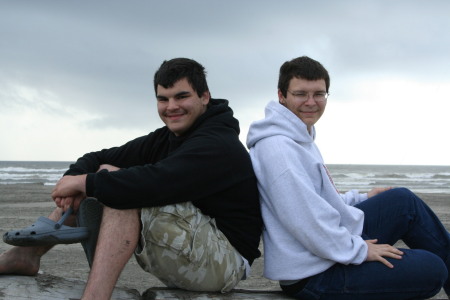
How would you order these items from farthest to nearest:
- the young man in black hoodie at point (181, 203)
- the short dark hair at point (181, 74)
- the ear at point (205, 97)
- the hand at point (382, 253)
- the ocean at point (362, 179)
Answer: the ocean at point (362, 179) → the ear at point (205, 97) → the short dark hair at point (181, 74) → the hand at point (382, 253) → the young man in black hoodie at point (181, 203)

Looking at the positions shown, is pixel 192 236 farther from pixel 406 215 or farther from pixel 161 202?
pixel 406 215

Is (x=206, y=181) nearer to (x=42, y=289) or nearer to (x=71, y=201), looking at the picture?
(x=71, y=201)

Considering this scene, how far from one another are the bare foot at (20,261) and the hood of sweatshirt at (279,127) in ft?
4.55

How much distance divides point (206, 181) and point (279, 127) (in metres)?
0.53

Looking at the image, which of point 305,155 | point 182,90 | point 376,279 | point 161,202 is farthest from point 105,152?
point 376,279

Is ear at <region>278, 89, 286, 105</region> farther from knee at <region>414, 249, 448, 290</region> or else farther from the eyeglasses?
knee at <region>414, 249, 448, 290</region>

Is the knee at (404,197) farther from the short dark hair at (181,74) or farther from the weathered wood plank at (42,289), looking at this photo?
the weathered wood plank at (42,289)

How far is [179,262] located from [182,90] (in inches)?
37.7

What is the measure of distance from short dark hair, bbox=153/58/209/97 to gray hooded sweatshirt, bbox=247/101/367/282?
40 cm

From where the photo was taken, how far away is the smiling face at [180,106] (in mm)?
2922

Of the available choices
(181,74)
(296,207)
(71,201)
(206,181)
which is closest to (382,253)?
(296,207)

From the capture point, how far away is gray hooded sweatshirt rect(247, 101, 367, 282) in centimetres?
256

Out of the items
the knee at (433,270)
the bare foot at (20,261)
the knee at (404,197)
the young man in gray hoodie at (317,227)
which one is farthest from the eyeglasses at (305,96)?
the bare foot at (20,261)

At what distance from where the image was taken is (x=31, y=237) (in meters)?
2.54
